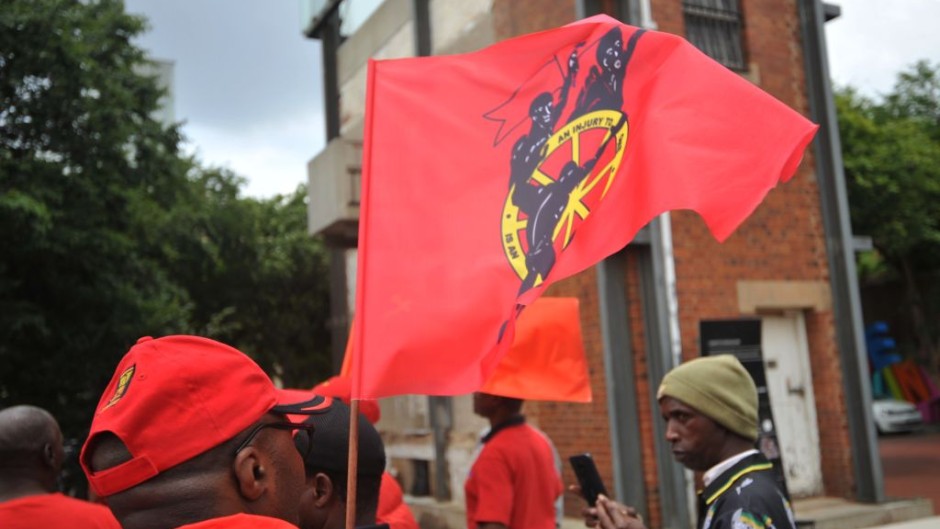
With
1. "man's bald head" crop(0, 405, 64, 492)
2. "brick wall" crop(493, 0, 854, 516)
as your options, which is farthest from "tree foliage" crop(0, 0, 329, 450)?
"man's bald head" crop(0, 405, 64, 492)

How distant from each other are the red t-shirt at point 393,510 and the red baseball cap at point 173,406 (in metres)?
1.72

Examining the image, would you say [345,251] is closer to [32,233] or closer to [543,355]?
[32,233]

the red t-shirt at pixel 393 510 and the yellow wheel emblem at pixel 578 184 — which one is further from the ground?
the yellow wheel emblem at pixel 578 184

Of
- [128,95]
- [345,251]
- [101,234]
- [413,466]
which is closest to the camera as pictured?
[101,234]

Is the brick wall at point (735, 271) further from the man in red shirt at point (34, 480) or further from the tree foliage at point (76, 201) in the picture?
the man in red shirt at point (34, 480)

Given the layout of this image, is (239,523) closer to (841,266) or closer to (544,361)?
(544,361)

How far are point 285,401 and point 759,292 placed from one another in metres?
8.77

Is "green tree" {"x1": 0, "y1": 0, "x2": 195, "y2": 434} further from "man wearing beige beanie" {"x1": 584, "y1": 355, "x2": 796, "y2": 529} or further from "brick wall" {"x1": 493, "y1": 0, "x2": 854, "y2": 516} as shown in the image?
"man wearing beige beanie" {"x1": 584, "y1": 355, "x2": 796, "y2": 529}

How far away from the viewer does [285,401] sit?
254 cm

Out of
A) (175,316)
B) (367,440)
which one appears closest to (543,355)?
(367,440)

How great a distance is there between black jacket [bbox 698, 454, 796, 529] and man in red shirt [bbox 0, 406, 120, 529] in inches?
74.4

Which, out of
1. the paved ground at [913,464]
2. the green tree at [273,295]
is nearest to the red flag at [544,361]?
the paved ground at [913,464]

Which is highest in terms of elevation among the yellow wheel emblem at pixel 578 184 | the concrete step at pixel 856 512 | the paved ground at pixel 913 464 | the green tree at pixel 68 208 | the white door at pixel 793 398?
the green tree at pixel 68 208

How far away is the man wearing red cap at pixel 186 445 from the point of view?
5.74 feet
